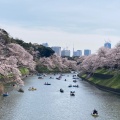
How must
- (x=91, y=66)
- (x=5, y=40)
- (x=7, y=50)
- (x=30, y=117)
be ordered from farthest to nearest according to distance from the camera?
1. (x=91, y=66)
2. (x=5, y=40)
3. (x=7, y=50)
4. (x=30, y=117)

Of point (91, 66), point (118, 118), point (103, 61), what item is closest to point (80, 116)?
point (118, 118)

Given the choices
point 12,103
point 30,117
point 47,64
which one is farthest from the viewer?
point 47,64

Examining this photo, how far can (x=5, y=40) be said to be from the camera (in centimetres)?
8369

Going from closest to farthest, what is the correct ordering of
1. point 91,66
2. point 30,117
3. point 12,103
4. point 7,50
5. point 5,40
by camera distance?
point 30,117, point 12,103, point 7,50, point 5,40, point 91,66

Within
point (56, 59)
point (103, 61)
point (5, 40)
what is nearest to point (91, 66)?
point (103, 61)

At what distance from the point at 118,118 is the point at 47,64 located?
107220 mm

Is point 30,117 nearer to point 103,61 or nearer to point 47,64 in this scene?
point 103,61

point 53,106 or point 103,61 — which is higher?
point 103,61

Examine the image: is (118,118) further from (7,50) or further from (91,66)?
(91,66)

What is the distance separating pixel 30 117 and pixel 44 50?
127 m

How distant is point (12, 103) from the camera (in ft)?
146

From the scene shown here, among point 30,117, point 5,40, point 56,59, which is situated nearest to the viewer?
point 30,117

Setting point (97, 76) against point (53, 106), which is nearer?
point (53, 106)

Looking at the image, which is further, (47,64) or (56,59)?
(56,59)
